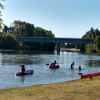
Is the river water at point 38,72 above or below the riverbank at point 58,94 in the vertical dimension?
below

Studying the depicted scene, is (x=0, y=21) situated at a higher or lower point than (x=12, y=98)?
higher

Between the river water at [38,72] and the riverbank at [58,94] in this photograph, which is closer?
the riverbank at [58,94]

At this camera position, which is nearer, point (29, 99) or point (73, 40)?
point (29, 99)

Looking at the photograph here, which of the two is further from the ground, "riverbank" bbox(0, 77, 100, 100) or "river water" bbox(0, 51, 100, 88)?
"riverbank" bbox(0, 77, 100, 100)

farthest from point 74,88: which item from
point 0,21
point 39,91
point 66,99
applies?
point 0,21

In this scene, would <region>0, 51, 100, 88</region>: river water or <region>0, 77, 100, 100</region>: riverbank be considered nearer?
<region>0, 77, 100, 100</region>: riverbank

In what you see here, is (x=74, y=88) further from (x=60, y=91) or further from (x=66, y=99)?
(x=66, y=99)

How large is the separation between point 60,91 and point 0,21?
6.57 m

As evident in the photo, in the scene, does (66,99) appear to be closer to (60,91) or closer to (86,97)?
(86,97)

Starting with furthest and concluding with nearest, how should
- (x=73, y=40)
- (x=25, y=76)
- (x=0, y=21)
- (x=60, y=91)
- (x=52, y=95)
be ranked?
(x=73, y=40) < (x=25, y=76) < (x=60, y=91) < (x=52, y=95) < (x=0, y=21)

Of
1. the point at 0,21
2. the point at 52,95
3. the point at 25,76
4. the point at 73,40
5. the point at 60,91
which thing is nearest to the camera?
the point at 0,21

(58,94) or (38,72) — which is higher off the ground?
(58,94)

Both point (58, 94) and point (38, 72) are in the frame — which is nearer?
point (58, 94)

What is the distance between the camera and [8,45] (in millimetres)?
197500
